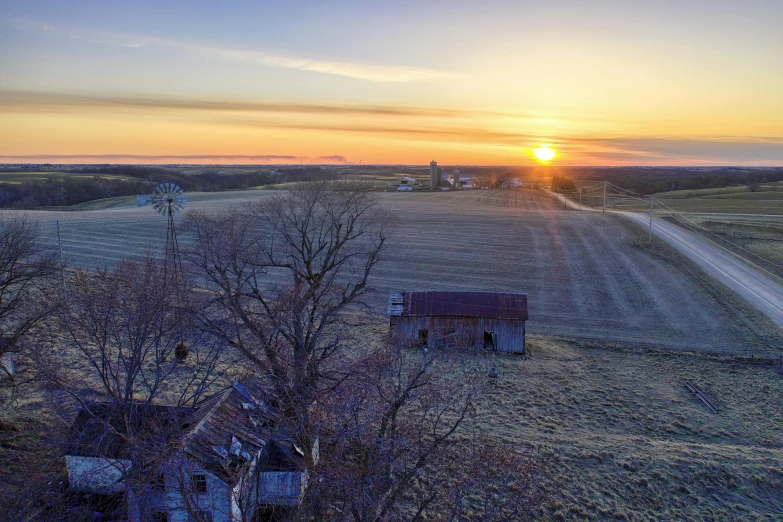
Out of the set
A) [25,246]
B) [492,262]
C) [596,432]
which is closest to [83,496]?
[25,246]

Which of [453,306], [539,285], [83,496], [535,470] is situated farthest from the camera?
[539,285]

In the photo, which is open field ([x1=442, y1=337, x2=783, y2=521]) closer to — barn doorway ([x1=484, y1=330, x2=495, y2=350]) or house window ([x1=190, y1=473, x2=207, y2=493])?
barn doorway ([x1=484, y1=330, x2=495, y2=350])

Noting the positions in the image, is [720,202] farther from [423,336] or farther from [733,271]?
[423,336]

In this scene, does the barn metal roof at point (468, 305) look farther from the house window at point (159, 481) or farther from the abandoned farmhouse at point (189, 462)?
the house window at point (159, 481)

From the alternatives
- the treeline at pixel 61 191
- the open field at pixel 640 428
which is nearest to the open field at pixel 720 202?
the open field at pixel 640 428

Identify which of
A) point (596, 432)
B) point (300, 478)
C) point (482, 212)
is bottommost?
point (596, 432)

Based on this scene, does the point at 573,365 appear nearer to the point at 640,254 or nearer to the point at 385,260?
the point at 385,260
